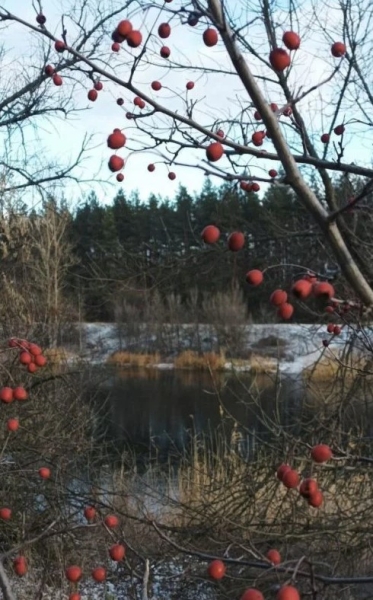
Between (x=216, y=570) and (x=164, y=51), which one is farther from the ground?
(x=164, y=51)

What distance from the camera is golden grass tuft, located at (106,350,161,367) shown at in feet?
64.5

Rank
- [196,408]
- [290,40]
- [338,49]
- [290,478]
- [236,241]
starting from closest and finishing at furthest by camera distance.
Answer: [236,241]
[290,40]
[290,478]
[338,49]
[196,408]

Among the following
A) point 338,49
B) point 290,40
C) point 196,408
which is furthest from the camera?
point 196,408

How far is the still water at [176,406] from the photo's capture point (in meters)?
8.78

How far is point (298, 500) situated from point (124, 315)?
18.6 metres

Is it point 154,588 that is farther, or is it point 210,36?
point 154,588

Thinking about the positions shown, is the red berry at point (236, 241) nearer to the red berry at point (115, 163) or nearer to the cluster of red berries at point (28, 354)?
the red berry at point (115, 163)

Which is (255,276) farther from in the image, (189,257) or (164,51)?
(189,257)

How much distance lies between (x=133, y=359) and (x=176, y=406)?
801cm

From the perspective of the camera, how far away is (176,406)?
12273 mm

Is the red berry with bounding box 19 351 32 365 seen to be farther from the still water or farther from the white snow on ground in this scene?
the still water

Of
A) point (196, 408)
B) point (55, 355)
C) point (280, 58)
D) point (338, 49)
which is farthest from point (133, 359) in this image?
point (280, 58)

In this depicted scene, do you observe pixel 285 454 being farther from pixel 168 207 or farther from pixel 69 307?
pixel 168 207

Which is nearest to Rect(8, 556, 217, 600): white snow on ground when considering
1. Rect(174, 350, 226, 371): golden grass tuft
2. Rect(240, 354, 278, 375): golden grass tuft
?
Rect(240, 354, 278, 375): golden grass tuft
